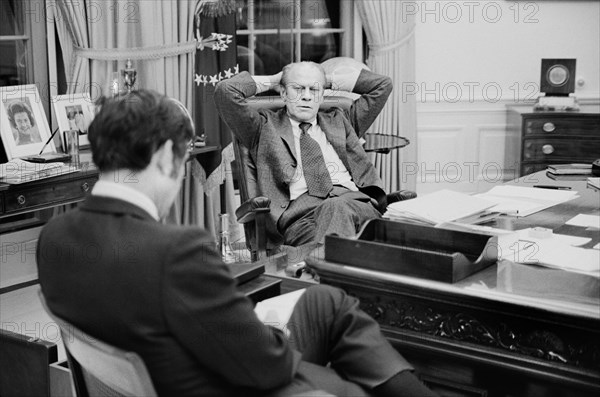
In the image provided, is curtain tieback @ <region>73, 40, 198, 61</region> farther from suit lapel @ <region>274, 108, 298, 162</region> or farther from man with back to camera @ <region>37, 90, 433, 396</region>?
man with back to camera @ <region>37, 90, 433, 396</region>

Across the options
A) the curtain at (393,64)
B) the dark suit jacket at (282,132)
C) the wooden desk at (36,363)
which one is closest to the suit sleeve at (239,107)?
the dark suit jacket at (282,132)

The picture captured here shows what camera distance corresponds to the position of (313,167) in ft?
13.7

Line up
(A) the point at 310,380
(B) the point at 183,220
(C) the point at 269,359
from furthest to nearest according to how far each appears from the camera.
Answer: (B) the point at 183,220, (A) the point at 310,380, (C) the point at 269,359

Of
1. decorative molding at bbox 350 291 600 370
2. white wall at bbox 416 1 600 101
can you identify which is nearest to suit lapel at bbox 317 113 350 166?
decorative molding at bbox 350 291 600 370

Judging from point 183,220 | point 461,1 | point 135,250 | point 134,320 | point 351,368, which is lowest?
point 183,220

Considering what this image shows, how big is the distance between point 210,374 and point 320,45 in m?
4.70

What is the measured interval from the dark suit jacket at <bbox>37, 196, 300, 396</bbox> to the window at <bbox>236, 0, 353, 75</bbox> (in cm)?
415

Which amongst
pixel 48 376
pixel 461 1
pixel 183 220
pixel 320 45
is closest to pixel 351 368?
pixel 48 376

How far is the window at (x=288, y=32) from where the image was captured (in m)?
5.82

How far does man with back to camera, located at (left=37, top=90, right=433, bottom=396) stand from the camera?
167 centimetres

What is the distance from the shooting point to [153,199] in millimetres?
1842

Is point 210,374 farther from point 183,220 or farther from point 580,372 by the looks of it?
point 183,220

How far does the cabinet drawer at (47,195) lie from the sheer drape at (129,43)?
90 cm

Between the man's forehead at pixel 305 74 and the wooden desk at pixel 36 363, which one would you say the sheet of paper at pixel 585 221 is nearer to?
the wooden desk at pixel 36 363
